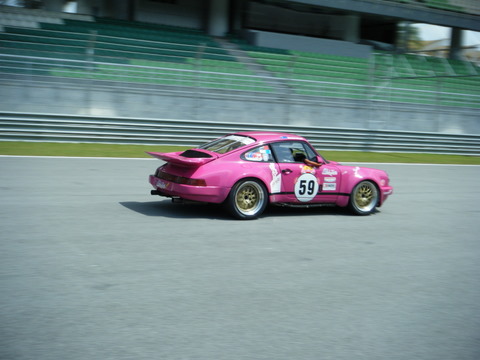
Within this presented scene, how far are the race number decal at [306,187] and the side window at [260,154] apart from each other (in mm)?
561

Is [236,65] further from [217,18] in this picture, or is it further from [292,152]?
[292,152]

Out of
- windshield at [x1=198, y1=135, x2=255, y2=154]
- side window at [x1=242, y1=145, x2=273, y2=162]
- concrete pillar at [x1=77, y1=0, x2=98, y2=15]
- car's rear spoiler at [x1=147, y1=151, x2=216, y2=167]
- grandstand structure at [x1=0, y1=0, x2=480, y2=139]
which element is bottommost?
car's rear spoiler at [x1=147, y1=151, x2=216, y2=167]

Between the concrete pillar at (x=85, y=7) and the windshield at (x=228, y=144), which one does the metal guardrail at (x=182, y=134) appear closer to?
the windshield at (x=228, y=144)

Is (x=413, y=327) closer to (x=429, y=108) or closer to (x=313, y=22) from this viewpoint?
(x=429, y=108)

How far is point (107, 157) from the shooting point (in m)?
13.6

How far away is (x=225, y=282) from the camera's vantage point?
4910 millimetres

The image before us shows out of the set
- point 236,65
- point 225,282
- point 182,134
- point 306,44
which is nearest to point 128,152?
point 182,134


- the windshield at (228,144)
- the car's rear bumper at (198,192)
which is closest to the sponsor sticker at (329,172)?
the windshield at (228,144)

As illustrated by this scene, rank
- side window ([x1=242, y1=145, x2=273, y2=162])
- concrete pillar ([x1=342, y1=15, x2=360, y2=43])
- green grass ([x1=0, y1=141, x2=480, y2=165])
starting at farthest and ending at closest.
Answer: concrete pillar ([x1=342, y1=15, x2=360, y2=43]) < green grass ([x1=0, y1=141, x2=480, y2=165]) < side window ([x1=242, y1=145, x2=273, y2=162])

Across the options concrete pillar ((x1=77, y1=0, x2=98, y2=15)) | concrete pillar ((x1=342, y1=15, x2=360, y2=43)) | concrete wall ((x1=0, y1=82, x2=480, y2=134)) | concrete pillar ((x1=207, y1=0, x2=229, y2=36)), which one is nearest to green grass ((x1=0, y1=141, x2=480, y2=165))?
concrete wall ((x1=0, y1=82, x2=480, y2=134))

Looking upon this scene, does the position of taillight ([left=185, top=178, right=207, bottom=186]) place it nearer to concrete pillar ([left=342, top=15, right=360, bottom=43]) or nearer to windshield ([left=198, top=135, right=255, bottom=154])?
windshield ([left=198, top=135, right=255, bottom=154])

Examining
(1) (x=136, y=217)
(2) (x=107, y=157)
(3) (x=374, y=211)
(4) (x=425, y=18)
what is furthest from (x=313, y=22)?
(1) (x=136, y=217)

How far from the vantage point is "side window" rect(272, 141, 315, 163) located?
814cm

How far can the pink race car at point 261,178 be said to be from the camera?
7.43 metres
